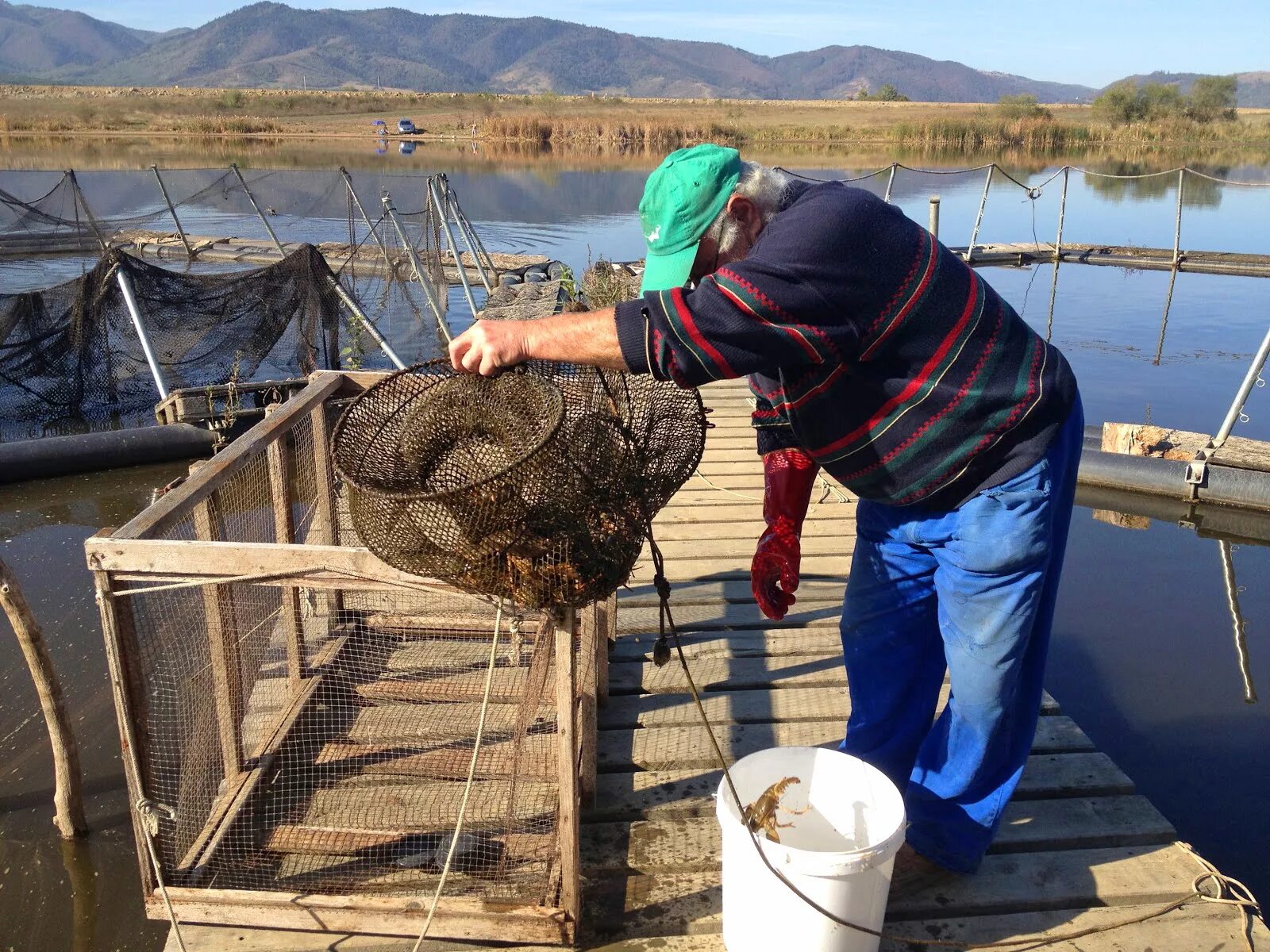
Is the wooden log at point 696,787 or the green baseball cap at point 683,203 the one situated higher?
the green baseball cap at point 683,203

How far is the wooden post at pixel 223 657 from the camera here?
111 inches

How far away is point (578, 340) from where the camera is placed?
6.26 feet

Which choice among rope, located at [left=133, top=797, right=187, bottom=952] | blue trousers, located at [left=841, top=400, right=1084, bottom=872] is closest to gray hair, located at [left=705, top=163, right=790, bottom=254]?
blue trousers, located at [left=841, top=400, right=1084, bottom=872]

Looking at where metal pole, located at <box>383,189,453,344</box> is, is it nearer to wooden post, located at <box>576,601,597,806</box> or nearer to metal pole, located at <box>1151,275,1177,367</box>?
wooden post, located at <box>576,601,597,806</box>

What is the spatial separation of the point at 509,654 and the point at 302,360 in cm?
673

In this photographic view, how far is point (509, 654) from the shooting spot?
3535 millimetres

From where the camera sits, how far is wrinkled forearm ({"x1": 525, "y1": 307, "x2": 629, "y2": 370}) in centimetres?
A: 190

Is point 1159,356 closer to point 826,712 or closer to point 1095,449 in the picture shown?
point 1095,449

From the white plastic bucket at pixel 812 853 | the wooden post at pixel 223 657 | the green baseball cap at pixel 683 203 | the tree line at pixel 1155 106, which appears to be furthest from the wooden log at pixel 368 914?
the tree line at pixel 1155 106

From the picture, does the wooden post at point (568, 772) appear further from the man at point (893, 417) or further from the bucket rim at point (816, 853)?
the man at point (893, 417)

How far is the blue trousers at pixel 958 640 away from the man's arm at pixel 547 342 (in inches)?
34.0

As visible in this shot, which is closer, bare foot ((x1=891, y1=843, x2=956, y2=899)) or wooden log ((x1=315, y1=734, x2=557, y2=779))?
bare foot ((x1=891, y1=843, x2=956, y2=899))

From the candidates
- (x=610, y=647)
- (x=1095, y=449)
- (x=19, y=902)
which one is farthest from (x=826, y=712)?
(x=1095, y=449)

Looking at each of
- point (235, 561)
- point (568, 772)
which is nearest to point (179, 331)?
point (235, 561)
